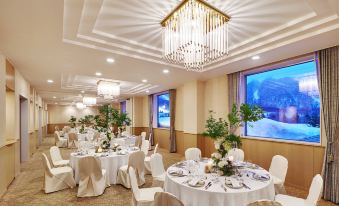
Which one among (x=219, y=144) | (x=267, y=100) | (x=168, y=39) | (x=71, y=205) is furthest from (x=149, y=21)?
(x=267, y=100)

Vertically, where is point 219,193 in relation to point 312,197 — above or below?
above

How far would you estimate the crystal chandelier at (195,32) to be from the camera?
97.7 inches

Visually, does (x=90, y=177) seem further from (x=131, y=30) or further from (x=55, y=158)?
(x=131, y=30)

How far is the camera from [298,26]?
3191 millimetres

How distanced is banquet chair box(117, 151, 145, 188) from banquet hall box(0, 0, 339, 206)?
0.08ft

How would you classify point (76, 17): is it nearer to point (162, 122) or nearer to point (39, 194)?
point (39, 194)

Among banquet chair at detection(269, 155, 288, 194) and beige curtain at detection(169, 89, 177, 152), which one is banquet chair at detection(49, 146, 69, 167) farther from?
banquet chair at detection(269, 155, 288, 194)

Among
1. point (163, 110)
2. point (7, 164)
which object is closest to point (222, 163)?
point (7, 164)

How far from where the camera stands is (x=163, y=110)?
34.1 feet

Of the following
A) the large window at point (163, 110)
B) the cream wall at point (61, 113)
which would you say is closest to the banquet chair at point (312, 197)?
the large window at point (163, 110)

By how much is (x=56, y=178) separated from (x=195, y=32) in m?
4.14

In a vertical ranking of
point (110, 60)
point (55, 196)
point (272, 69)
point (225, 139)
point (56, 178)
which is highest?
point (110, 60)

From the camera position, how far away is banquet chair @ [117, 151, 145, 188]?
14.2 ft

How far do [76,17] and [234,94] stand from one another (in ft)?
15.3
